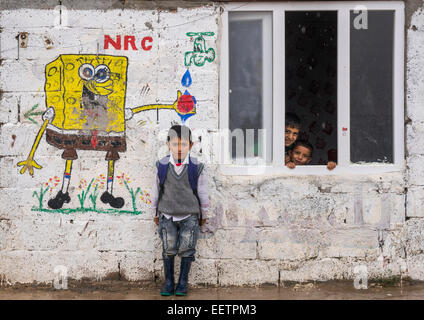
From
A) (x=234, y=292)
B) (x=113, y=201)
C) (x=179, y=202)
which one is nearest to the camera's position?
(x=179, y=202)

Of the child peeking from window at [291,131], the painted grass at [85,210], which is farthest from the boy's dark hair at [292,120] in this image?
the painted grass at [85,210]

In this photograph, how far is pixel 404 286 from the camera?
5391 mm

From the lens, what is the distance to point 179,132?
→ 16.8 ft

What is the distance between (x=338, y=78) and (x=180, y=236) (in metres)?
2.23

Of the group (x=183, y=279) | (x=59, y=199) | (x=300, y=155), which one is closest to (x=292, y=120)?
(x=300, y=155)

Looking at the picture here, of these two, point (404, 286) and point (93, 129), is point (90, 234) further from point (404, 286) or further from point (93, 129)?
point (404, 286)

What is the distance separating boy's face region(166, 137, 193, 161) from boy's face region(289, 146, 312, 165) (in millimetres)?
1112

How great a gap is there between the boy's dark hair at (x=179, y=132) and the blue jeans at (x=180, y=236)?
757 millimetres

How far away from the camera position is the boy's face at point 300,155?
5.48m

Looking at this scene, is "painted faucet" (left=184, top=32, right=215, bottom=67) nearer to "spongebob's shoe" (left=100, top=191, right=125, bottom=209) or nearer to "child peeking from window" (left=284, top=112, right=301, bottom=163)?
"child peeking from window" (left=284, top=112, right=301, bottom=163)

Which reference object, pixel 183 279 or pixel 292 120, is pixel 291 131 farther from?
pixel 183 279

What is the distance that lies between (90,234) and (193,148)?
52.9 inches

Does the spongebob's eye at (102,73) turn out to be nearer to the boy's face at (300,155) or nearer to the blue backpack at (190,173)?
the blue backpack at (190,173)

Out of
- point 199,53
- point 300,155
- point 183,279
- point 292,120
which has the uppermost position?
point 199,53
